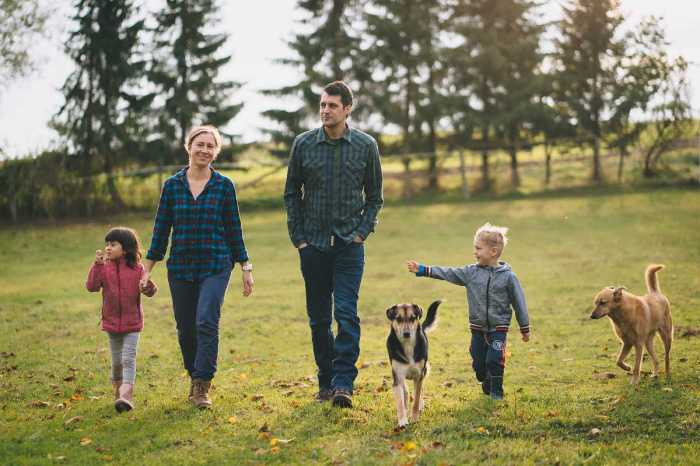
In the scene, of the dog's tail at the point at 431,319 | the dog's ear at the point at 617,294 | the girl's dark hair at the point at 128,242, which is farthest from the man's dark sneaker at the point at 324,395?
the dog's ear at the point at 617,294

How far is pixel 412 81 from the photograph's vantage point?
1442 inches

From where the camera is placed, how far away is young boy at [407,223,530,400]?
6.96 meters

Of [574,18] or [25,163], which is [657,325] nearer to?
[25,163]

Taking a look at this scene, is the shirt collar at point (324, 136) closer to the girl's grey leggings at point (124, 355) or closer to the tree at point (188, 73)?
the girl's grey leggings at point (124, 355)

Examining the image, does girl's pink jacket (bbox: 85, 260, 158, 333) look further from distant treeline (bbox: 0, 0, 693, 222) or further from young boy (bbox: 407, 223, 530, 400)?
distant treeline (bbox: 0, 0, 693, 222)

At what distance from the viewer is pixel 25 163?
2847 centimetres

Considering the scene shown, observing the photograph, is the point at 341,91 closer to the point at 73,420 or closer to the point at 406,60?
the point at 73,420

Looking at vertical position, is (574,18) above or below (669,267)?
above

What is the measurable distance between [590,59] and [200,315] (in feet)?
112

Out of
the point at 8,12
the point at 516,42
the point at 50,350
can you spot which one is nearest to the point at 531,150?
the point at 516,42

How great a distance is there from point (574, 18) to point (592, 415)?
111 feet

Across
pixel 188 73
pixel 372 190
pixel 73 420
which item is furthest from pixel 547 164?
pixel 73 420

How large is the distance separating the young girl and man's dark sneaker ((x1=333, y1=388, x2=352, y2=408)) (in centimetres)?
182

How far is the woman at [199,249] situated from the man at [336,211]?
1.89 ft
